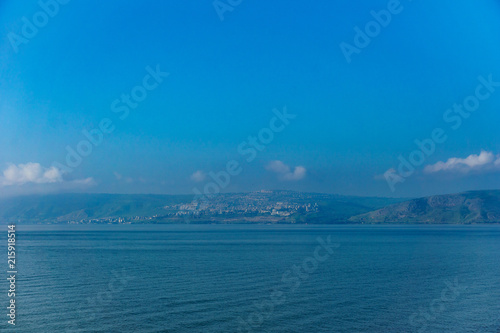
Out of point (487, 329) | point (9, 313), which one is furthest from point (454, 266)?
point (9, 313)

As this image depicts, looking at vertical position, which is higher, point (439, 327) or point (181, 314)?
point (181, 314)

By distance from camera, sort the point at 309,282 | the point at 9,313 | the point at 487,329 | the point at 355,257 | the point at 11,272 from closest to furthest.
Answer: the point at 487,329 → the point at 9,313 → the point at 309,282 → the point at 11,272 → the point at 355,257

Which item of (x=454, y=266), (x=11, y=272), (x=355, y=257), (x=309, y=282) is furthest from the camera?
(x=355, y=257)

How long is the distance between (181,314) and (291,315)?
884 cm

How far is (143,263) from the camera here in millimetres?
69125

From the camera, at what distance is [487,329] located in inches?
1315

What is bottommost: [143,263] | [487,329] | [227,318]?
[487,329]

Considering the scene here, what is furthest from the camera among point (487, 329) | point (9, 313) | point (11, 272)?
point (11, 272)

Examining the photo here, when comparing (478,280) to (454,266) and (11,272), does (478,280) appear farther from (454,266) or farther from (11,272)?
(11,272)

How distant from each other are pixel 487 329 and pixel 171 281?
104 ft

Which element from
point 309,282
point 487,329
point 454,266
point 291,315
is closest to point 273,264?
point 309,282

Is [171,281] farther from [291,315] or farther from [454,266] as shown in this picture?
[454,266]

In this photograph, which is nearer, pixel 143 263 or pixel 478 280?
pixel 478 280

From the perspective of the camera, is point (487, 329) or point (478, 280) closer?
point (487, 329)
